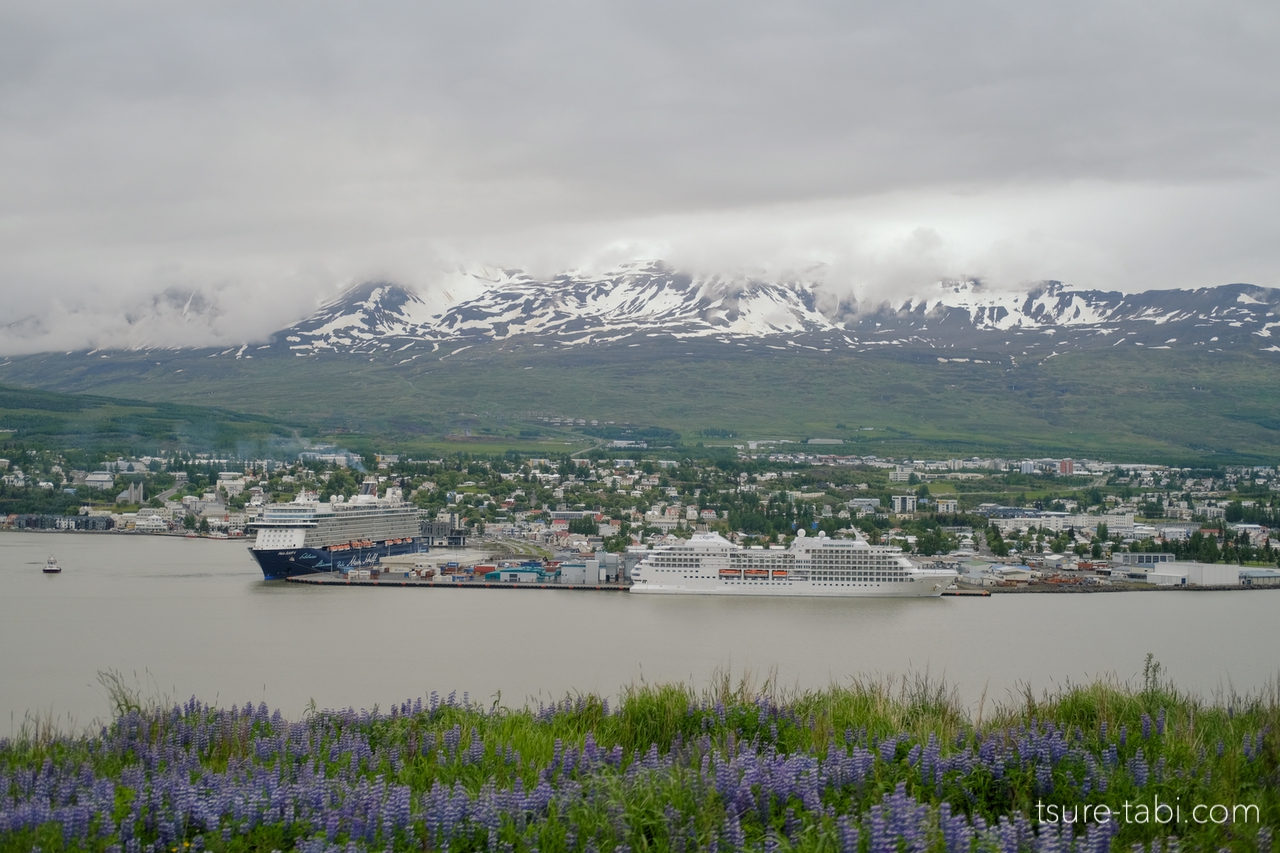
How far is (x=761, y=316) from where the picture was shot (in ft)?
290

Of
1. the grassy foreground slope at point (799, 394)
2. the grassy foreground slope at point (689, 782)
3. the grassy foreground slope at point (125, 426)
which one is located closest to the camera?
the grassy foreground slope at point (689, 782)

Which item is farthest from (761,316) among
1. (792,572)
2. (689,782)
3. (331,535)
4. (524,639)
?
(689,782)

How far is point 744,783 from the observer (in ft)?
8.65

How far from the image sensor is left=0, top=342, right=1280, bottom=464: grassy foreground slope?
50.7 metres

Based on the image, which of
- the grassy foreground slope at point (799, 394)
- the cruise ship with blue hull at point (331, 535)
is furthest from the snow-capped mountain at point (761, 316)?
the cruise ship with blue hull at point (331, 535)

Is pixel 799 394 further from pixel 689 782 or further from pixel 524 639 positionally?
pixel 689 782

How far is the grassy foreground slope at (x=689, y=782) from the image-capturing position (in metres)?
2.46

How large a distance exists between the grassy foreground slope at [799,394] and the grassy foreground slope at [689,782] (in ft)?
139

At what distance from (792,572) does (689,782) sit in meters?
16.3

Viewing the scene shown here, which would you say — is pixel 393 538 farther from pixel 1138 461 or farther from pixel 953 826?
pixel 1138 461

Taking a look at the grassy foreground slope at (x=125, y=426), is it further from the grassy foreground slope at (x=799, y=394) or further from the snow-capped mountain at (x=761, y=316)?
the snow-capped mountain at (x=761, y=316)

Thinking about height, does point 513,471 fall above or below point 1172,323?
below

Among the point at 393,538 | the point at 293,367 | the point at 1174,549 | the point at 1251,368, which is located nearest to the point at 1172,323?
the point at 1251,368

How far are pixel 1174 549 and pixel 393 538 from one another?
613 inches
